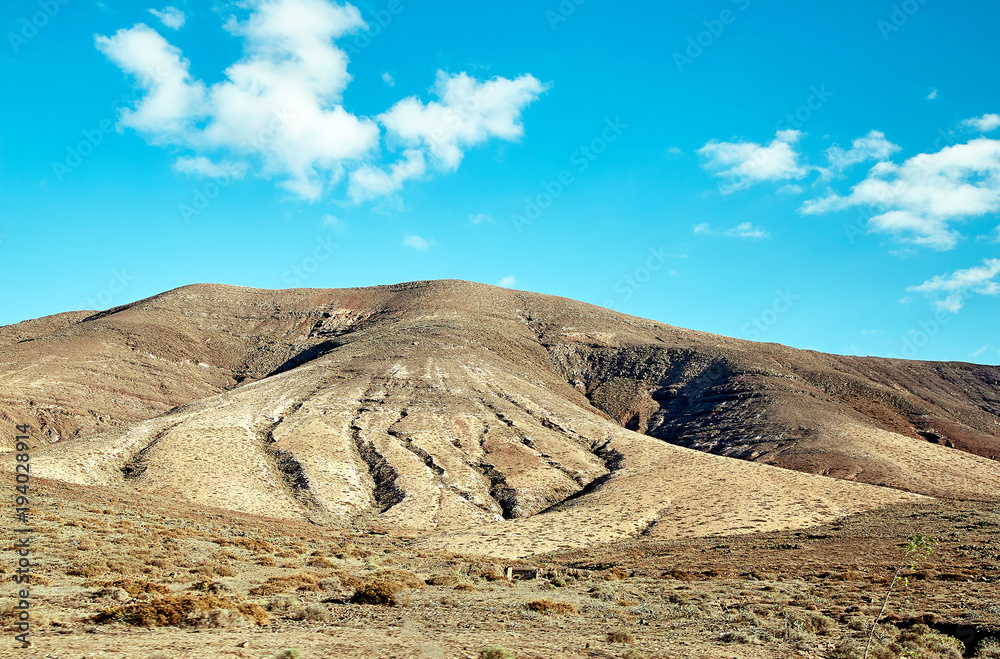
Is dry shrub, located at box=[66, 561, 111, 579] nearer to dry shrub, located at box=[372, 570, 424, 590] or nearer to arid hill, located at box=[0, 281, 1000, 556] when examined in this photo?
dry shrub, located at box=[372, 570, 424, 590]

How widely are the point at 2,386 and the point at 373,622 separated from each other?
83607mm

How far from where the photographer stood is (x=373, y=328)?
113 m

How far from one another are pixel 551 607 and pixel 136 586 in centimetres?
1296

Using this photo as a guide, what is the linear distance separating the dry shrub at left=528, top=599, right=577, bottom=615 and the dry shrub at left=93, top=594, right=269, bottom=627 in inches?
337

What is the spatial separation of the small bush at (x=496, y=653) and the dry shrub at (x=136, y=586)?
1072cm

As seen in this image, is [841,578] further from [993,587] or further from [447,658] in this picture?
[447,658]

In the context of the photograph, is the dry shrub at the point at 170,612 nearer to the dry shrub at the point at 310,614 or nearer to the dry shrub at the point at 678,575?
the dry shrub at the point at 310,614

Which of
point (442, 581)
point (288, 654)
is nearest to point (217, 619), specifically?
point (288, 654)

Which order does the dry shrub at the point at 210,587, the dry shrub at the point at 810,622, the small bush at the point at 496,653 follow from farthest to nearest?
the dry shrub at the point at 210,587 < the dry shrub at the point at 810,622 < the small bush at the point at 496,653

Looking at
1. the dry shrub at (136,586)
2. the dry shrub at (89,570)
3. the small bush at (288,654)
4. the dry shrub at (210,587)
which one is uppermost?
the dry shrub at (89,570)

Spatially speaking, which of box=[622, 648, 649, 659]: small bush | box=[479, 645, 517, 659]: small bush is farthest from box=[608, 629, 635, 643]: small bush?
box=[479, 645, 517, 659]: small bush

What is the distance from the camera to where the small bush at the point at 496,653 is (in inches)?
546

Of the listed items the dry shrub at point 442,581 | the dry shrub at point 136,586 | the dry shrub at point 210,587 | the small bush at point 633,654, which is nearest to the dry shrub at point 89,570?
the dry shrub at point 136,586

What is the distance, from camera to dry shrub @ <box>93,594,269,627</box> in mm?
15141
